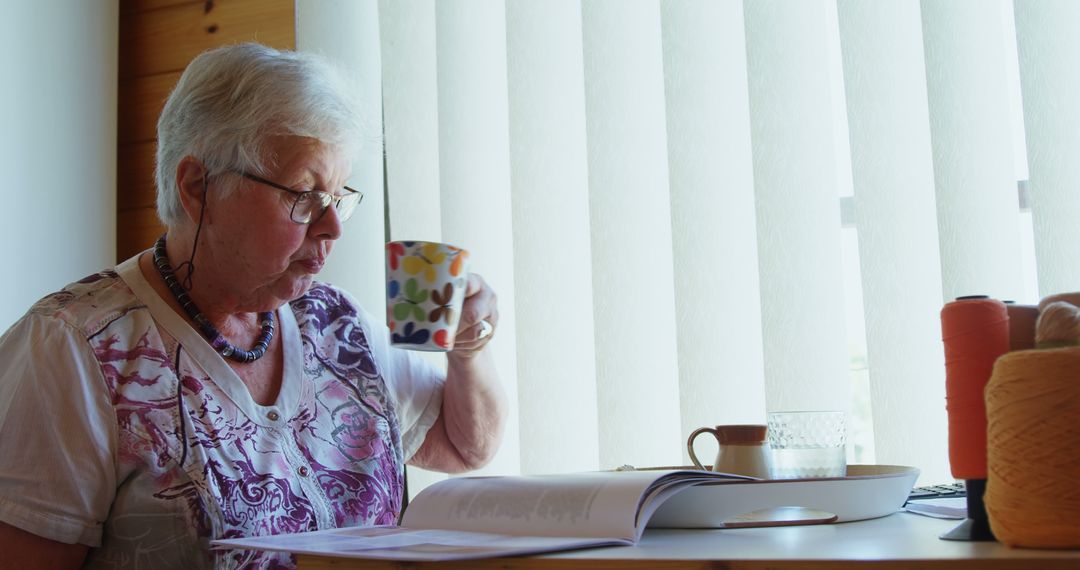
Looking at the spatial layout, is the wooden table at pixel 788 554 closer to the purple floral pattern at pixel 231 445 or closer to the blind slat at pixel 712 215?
the purple floral pattern at pixel 231 445

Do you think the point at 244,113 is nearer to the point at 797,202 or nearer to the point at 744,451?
the point at 744,451

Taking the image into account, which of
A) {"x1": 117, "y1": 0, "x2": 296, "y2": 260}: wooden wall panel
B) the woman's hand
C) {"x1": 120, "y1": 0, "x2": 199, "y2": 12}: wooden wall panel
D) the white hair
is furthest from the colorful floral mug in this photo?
{"x1": 120, "y1": 0, "x2": 199, "y2": 12}: wooden wall panel

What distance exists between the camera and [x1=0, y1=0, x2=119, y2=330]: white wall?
76.4 inches

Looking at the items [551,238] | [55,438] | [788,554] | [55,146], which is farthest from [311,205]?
[55,146]

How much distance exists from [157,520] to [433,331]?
37 centimetres

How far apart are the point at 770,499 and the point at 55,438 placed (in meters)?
0.74

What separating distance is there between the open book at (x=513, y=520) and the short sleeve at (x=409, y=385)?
0.57 m

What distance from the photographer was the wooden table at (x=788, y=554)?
58 cm

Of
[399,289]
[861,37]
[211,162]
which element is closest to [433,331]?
[399,289]

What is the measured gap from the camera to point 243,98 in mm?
1264

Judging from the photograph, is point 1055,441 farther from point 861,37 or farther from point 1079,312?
point 861,37

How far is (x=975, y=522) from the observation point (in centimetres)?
69

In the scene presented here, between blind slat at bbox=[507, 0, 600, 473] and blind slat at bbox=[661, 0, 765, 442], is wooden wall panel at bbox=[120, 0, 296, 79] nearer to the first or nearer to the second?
blind slat at bbox=[507, 0, 600, 473]

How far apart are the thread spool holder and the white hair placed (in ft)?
2.86
